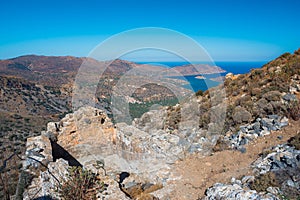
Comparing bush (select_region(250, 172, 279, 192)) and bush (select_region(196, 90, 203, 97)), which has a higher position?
bush (select_region(196, 90, 203, 97))

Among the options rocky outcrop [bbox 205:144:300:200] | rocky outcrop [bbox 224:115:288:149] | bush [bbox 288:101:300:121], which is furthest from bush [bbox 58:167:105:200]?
bush [bbox 288:101:300:121]

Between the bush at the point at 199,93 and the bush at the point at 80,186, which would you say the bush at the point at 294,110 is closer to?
the bush at the point at 80,186

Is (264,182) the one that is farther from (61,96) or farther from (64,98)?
(61,96)

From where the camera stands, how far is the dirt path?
727 cm

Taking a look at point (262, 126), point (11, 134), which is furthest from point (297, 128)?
point (11, 134)

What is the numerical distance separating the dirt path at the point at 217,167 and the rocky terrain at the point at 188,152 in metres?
0.03

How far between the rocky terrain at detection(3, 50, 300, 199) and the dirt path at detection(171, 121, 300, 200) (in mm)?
33

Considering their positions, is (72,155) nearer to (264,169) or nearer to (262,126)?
(264,169)

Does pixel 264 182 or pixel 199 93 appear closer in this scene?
pixel 264 182

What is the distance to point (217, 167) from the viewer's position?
27.7 feet

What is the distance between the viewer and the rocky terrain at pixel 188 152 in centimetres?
582

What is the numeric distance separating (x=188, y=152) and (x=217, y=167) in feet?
6.00

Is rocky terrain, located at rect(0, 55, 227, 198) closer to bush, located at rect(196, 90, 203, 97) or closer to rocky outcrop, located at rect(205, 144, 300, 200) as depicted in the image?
bush, located at rect(196, 90, 203, 97)

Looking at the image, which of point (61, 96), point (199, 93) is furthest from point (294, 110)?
point (61, 96)
